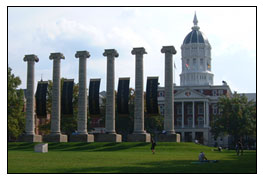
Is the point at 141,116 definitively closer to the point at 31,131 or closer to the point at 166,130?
the point at 166,130

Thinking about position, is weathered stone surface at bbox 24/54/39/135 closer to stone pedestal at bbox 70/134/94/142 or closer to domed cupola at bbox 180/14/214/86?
stone pedestal at bbox 70/134/94/142

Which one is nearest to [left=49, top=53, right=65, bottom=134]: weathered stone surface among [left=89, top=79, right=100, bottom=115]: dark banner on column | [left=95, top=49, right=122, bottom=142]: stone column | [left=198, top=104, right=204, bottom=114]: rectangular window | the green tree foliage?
[left=89, top=79, right=100, bottom=115]: dark banner on column

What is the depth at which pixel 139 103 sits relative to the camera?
66750mm

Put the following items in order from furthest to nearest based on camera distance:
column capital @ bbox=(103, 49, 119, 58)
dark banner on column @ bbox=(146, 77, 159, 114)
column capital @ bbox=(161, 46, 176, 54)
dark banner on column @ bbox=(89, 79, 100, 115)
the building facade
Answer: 1. the building facade
2. column capital @ bbox=(103, 49, 119, 58)
3. dark banner on column @ bbox=(89, 79, 100, 115)
4. column capital @ bbox=(161, 46, 176, 54)
5. dark banner on column @ bbox=(146, 77, 159, 114)

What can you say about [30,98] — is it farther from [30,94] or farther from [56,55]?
[56,55]

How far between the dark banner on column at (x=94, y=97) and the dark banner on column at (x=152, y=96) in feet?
26.4

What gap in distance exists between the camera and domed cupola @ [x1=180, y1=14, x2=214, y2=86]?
164 m

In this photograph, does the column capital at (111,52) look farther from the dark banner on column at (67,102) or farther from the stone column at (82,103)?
the dark banner on column at (67,102)

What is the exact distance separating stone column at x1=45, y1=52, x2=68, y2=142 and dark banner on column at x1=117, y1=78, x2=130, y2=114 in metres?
11.8

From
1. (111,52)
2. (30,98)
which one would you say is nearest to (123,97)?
(111,52)

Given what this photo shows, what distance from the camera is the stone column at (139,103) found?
217ft

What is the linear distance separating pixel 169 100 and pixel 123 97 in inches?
280

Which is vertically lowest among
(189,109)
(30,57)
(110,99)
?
(189,109)

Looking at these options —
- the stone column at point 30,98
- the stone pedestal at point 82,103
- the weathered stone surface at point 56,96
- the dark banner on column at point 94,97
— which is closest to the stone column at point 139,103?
the dark banner on column at point 94,97
